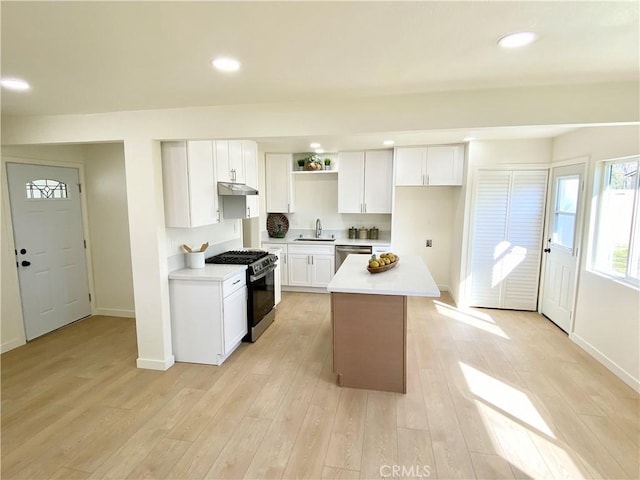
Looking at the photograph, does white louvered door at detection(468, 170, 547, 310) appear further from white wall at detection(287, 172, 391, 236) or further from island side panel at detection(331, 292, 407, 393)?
island side panel at detection(331, 292, 407, 393)

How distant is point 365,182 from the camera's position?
5.32 metres

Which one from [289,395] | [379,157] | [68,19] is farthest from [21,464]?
[379,157]

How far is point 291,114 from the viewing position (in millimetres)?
2633

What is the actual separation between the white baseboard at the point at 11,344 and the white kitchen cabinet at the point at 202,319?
188 centimetres

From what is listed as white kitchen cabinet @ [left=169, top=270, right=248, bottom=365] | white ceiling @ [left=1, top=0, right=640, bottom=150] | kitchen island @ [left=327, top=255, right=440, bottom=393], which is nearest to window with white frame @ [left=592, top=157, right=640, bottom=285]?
white ceiling @ [left=1, top=0, right=640, bottom=150]

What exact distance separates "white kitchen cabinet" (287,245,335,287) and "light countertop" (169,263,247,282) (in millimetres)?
1935

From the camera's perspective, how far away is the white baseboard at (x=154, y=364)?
3.12 m

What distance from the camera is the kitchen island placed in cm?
269

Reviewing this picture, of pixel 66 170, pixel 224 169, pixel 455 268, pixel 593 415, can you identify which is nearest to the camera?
pixel 593 415

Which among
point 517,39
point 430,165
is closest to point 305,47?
point 517,39

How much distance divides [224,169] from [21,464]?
113 inches

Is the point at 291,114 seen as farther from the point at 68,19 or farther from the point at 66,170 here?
the point at 66,170

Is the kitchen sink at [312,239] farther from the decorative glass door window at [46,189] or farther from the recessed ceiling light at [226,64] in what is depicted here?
the recessed ceiling light at [226,64]

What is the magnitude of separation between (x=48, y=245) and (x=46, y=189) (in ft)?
2.16
